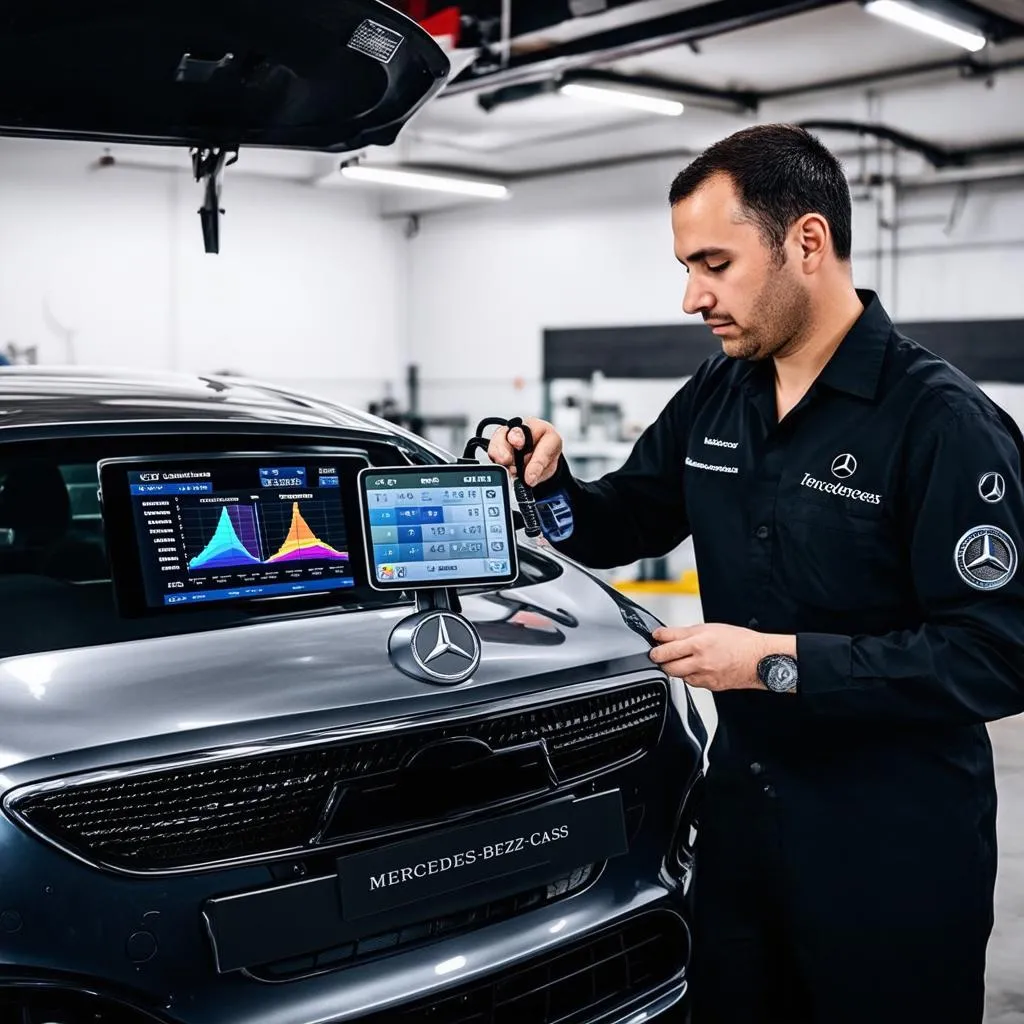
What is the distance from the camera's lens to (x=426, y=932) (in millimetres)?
1566

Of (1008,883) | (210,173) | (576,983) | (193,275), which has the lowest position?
(1008,883)

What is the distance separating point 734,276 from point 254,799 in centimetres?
92

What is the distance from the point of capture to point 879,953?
1.65 metres

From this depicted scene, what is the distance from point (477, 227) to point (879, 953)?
1203 cm

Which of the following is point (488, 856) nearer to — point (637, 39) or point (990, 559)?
point (990, 559)

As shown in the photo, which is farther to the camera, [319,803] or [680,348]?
[680,348]

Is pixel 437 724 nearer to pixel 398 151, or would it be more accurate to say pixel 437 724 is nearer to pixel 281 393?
pixel 281 393

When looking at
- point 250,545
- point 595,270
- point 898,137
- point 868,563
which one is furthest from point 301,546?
point 595,270

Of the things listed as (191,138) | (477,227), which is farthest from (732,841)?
A: (477,227)

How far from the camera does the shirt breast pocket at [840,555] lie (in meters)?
1.59

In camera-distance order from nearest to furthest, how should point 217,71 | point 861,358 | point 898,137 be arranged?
point 861,358 → point 217,71 → point 898,137

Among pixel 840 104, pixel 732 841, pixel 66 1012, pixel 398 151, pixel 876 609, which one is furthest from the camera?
pixel 398 151

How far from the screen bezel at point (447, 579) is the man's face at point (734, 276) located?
36cm

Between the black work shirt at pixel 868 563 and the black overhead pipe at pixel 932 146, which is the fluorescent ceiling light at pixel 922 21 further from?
the black work shirt at pixel 868 563
